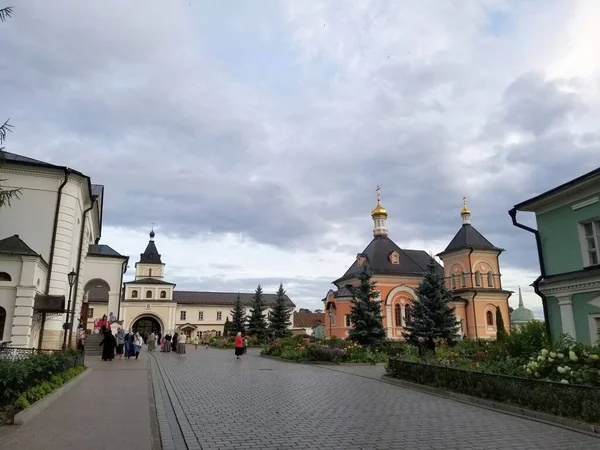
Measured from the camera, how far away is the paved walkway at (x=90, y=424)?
21.3 ft

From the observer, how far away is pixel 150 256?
83500 millimetres

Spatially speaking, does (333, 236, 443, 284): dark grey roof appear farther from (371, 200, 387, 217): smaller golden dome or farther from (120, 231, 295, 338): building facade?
(120, 231, 295, 338): building facade

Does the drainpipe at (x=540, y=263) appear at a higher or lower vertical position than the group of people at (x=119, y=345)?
higher

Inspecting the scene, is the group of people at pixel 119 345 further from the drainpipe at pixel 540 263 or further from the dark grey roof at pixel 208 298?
the dark grey roof at pixel 208 298

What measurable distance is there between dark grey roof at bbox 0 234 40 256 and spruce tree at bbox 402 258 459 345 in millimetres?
23021

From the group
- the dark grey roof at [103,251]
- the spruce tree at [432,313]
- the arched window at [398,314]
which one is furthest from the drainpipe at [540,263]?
the arched window at [398,314]

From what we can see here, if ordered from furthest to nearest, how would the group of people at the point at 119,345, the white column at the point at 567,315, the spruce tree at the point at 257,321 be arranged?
the spruce tree at the point at 257,321, the group of people at the point at 119,345, the white column at the point at 567,315

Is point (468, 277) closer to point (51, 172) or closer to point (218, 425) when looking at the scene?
point (51, 172)

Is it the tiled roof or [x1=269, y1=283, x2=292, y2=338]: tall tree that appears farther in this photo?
the tiled roof

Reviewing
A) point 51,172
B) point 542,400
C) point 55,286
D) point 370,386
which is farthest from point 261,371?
point 51,172

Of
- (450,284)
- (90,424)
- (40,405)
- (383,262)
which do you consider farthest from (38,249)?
(450,284)

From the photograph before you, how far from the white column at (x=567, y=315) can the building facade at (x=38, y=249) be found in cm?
1745

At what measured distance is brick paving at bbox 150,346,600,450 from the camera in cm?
691

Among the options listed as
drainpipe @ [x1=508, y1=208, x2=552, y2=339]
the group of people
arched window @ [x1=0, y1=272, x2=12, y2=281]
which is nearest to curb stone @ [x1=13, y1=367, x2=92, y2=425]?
arched window @ [x1=0, y1=272, x2=12, y2=281]
